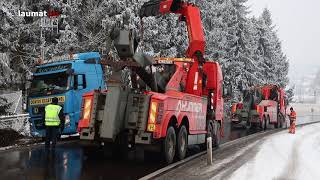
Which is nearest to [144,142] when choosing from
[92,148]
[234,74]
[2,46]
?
[92,148]

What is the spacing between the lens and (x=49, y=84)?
17.0 metres

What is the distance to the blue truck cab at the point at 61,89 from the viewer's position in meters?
16.4

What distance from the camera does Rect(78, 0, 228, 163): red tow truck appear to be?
1136 cm

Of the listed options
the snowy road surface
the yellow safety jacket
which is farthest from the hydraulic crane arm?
the yellow safety jacket

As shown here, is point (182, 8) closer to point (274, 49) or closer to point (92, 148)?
point (92, 148)

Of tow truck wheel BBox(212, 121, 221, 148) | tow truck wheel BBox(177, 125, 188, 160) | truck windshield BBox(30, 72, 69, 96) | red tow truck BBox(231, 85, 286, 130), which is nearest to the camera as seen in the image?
tow truck wheel BBox(177, 125, 188, 160)

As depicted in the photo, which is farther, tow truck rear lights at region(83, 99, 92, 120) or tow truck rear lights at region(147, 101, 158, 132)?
tow truck rear lights at region(83, 99, 92, 120)

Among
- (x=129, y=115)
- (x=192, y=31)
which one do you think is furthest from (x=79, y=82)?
(x=129, y=115)

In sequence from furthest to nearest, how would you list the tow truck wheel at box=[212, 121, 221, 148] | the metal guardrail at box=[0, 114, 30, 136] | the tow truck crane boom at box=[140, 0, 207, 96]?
the metal guardrail at box=[0, 114, 30, 136] → the tow truck wheel at box=[212, 121, 221, 148] → the tow truck crane boom at box=[140, 0, 207, 96]

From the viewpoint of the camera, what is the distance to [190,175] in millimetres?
10367

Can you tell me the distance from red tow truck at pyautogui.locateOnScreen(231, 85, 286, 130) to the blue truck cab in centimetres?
1620

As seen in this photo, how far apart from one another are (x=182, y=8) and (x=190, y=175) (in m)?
8.12

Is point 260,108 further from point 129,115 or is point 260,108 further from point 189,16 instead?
point 129,115

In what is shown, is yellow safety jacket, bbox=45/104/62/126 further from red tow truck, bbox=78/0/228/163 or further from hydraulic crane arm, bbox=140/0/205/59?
hydraulic crane arm, bbox=140/0/205/59
